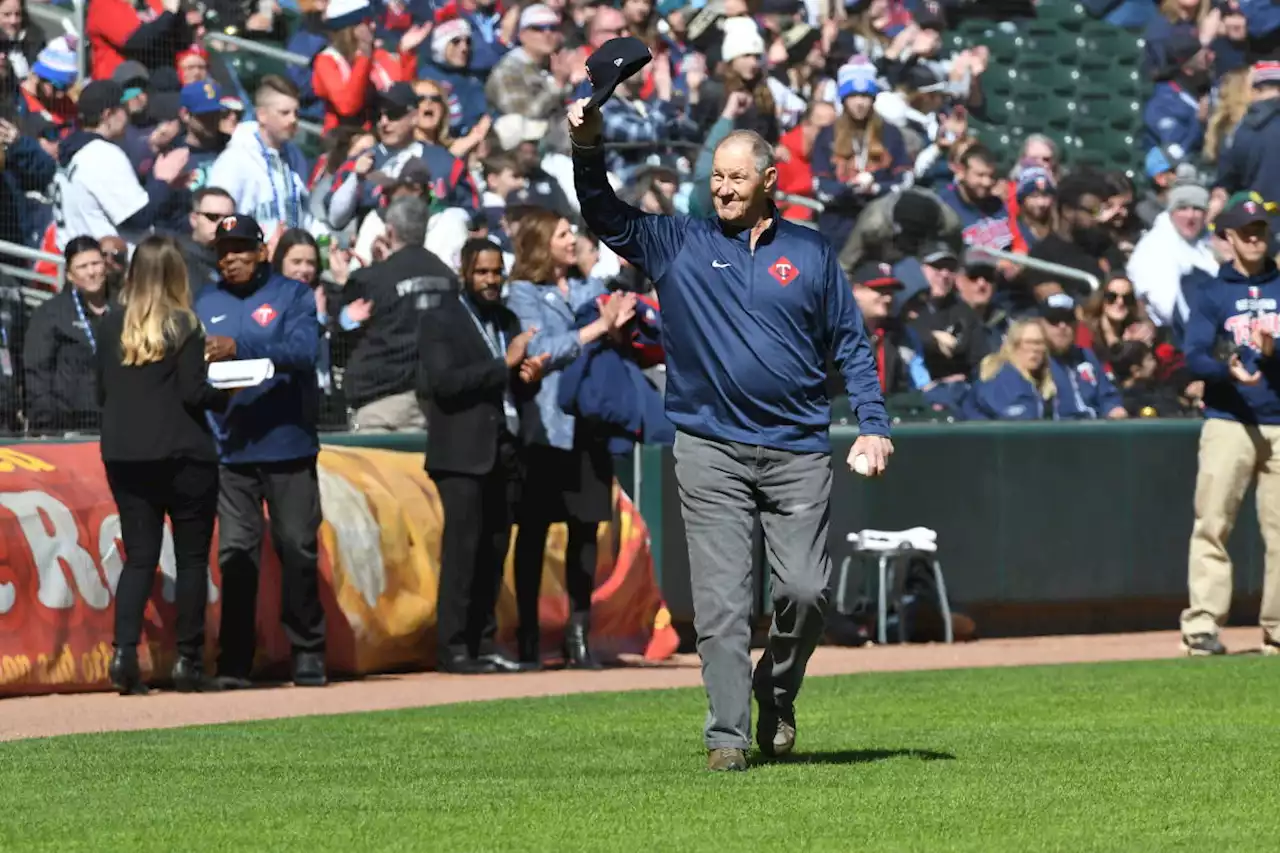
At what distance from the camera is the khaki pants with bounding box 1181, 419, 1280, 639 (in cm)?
1291

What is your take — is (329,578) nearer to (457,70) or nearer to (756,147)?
(457,70)

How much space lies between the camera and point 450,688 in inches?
448

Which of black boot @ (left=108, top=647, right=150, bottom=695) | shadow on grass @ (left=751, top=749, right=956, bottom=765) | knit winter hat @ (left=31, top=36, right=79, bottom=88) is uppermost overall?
knit winter hat @ (left=31, top=36, right=79, bottom=88)

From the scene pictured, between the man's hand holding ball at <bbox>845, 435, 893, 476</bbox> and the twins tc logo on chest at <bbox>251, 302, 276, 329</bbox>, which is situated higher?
the twins tc logo on chest at <bbox>251, 302, 276, 329</bbox>

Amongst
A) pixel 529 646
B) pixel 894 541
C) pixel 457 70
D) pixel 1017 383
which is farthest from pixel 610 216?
pixel 457 70

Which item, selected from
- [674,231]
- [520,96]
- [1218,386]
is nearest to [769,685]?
[674,231]

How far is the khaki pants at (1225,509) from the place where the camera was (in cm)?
1291

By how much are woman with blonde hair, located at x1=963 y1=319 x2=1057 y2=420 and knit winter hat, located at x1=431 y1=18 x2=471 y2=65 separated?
429 cm

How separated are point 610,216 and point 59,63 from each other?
7.25 metres

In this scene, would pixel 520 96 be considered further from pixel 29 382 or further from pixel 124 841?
pixel 124 841

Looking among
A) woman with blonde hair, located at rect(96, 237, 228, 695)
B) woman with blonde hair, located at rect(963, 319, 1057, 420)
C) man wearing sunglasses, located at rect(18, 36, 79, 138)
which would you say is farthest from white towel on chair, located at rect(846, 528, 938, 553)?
man wearing sunglasses, located at rect(18, 36, 79, 138)

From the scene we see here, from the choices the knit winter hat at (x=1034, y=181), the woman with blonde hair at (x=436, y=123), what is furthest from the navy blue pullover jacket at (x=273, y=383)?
the knit winter hat at (x=1034, y=181)

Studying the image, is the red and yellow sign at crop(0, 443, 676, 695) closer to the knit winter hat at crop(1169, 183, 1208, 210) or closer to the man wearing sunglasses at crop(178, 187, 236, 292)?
the man wearing sunglasses at crop(178, 187, 236, 292)

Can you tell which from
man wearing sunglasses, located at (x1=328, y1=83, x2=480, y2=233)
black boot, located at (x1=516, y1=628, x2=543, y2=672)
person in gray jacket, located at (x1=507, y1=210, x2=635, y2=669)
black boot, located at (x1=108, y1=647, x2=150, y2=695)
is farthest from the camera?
man wearing sunglasses, located at (x1=328, y1=83, x2=480, y2=233)
